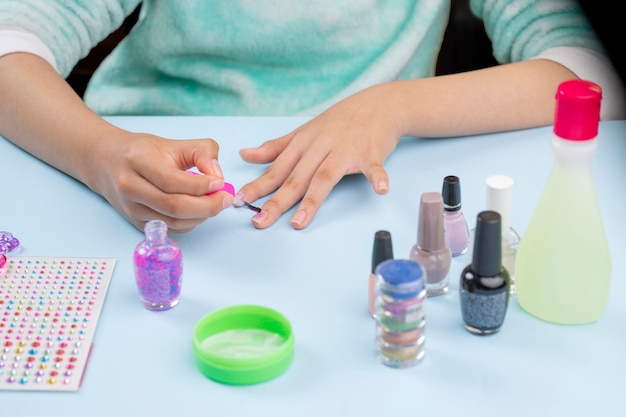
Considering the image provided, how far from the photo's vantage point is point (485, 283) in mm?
681

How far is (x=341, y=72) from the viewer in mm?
1206

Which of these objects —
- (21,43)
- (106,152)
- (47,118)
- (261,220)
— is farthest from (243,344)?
(21,43)

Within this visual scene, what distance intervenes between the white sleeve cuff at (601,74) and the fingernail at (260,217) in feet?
1.44

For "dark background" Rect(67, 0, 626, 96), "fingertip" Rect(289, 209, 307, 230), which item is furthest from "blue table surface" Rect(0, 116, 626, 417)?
"dark background" Rect(67, 0, 626, 96)

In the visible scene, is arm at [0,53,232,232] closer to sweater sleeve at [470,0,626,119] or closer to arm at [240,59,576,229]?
arm at [240,59,576,229]

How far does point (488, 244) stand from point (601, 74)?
19.4 inches

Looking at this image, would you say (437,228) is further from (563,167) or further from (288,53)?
(288,53)

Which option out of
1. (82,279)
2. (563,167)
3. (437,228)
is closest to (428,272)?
(437,228)

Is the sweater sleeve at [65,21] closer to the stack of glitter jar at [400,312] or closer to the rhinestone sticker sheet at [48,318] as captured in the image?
the rhinestone sticker sheet at [48,318]

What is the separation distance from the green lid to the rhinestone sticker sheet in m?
0.09

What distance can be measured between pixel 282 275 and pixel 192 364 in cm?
14

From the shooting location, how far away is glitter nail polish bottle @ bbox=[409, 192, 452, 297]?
0.72 meters

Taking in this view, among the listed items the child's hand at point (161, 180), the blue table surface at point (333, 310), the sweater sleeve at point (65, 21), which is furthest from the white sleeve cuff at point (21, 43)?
the child's hand at point (161, 180)

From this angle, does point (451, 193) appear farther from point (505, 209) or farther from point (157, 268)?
point (157, 268)
